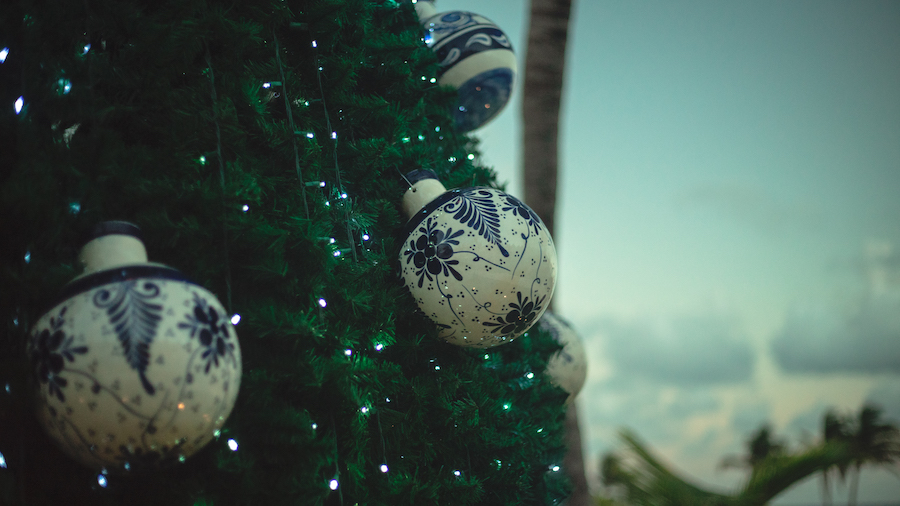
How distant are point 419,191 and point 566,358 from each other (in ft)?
3.31

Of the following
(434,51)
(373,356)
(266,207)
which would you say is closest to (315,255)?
(266,207)

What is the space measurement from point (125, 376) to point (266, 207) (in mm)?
551

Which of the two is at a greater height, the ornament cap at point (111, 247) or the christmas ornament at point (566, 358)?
the ornament cap at point (111, 247)

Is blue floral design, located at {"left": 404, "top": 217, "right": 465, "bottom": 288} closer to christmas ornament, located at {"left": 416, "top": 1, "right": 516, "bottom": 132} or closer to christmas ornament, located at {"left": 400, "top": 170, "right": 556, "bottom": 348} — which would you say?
christmas ornament, located at {"left": 400, "top": 170, "right": 556, "bottom": 348}

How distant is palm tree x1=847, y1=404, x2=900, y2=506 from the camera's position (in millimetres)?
11773

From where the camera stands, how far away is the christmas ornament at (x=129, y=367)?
94cm

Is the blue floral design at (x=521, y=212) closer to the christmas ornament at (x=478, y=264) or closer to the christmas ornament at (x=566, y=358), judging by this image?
the christmas ornament at (x=478, y=264)

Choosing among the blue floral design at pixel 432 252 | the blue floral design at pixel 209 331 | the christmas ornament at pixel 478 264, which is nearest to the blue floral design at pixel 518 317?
the christmas ornament at pixel 478 264

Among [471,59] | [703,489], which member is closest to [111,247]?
[471,59]

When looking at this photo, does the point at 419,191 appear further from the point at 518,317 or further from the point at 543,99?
the point at 543,99

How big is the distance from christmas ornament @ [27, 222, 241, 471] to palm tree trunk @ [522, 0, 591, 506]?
2.90 m

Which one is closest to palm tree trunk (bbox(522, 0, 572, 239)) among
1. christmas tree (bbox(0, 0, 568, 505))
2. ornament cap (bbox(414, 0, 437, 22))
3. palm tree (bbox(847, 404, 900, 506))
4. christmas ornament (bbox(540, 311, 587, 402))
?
christmas ornament (bbox(540, 311, 587, 402))

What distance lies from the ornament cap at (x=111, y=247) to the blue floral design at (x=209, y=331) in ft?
0.44

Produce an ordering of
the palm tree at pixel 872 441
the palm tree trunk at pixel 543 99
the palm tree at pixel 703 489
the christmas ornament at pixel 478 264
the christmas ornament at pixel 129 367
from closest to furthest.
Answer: the christmas ornament at pixel 129 367
the christmas ornament at pixel 478 264
the palm tree trunk at pixel 543 99
the palm tree at pixel 703 489
the palm tree at pixel 872 441
